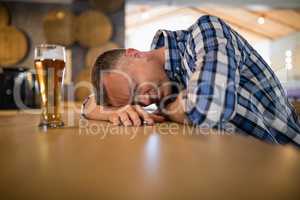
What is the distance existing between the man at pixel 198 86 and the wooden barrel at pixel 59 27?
6.23 feet

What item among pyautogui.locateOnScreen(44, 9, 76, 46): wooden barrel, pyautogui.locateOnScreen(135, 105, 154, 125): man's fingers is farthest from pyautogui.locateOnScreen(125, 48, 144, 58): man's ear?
pyautogui.locateOnScreen(44, 9, 76, 46): wooden barrel

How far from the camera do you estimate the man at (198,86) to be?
0.70m

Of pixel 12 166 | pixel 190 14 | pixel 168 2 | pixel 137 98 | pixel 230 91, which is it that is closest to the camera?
pixel 12 166

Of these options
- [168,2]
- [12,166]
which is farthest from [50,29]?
[12,166]

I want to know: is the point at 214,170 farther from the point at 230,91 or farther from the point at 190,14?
the point at 190,14

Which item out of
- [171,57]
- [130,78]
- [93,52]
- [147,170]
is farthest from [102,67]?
[93,52]

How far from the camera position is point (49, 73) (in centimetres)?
77

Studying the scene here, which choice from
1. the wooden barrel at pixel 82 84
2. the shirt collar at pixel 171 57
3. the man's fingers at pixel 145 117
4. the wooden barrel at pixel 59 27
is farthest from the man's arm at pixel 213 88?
the wooden barrel at pixel 59 27

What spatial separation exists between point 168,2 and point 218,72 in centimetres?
263

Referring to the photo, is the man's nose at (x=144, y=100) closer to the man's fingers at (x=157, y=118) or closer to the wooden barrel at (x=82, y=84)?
the man's fingers at (x=157, y=118)

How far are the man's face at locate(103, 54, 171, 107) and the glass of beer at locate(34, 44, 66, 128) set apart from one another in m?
0.20

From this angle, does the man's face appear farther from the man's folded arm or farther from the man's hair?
the man's folded arm

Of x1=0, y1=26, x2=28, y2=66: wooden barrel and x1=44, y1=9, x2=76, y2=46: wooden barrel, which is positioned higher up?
x1=44, y1=9, x2=76, y2=46: wooden barrel

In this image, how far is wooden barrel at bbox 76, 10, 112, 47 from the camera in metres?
2.90
